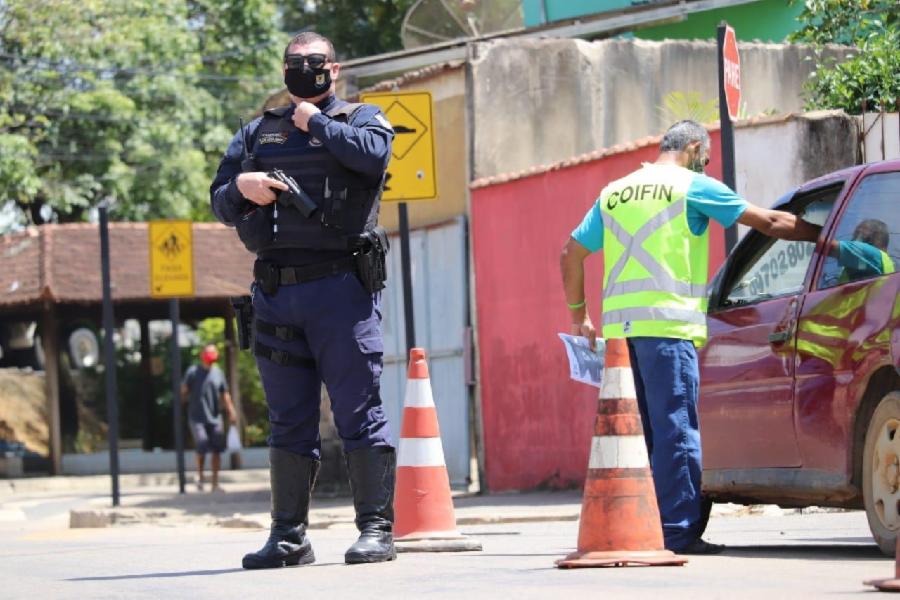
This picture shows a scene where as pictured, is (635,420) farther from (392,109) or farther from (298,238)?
(392,109)

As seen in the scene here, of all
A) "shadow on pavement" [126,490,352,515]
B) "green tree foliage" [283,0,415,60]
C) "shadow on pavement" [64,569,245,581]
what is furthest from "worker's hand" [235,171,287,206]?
"green tree foliage" [283,0,415,60]

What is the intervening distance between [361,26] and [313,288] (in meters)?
25.0

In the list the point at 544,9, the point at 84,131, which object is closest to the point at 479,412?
the point at 544,9

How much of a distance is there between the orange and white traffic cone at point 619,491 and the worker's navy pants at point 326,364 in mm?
1085

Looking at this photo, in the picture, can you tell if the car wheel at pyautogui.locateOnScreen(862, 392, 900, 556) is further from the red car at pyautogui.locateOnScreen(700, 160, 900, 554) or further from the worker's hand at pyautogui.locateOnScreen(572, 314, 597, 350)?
the worker's hand at pyautogui.locateOnScreen(572, 314, 597, 350)

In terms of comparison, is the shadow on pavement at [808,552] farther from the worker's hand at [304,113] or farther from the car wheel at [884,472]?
the worker's hand at [304,113]

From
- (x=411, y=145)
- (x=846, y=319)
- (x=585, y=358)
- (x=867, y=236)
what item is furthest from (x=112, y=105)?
(x=846, y=319)

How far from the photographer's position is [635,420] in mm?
7703

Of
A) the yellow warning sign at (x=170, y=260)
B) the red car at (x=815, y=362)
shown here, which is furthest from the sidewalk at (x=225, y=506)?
the red car at (x=815, y=362)

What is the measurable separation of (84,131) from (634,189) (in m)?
25.9

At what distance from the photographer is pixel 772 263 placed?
9391 millimetres

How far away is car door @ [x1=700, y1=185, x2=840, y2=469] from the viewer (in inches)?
344

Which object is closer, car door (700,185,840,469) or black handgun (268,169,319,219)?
black handgun (268,169,319,219)

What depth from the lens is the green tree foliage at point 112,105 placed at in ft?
105
